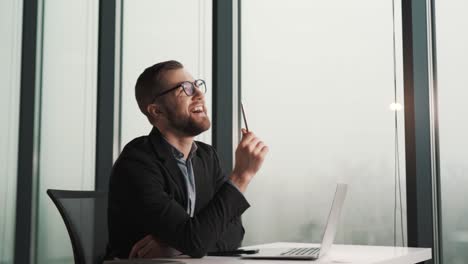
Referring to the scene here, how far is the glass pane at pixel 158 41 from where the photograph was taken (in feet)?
12.9

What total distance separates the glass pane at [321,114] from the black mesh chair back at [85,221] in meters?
1.38

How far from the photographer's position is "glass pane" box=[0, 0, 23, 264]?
4.24m

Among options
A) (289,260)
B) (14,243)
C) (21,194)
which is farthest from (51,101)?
(289,260)

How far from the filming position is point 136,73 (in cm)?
414

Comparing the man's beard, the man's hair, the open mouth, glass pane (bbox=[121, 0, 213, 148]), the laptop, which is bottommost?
the laptop

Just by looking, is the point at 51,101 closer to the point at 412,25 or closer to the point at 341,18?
the point at 341,18

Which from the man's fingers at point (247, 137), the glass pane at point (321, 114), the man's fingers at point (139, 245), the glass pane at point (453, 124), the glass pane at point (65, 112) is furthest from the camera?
the glass pane at point (65, 112)

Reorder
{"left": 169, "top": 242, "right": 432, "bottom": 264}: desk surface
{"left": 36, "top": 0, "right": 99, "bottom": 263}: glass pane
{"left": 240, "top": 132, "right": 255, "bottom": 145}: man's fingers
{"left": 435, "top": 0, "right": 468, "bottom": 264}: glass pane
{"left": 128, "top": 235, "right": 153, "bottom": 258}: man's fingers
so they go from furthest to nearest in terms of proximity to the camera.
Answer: {"left": 36, "top": 0, "right": 99, "bottom": 263}: glass pane < {"left": 435, "top": 0, "right": 468, "bottom": 264}: glass pane < {"left": 240, "top": 132, "right": 255, "bottom": 145}: man's fingers < {"left": 128, "top": 235, "right": 153, "bottom": 258}: man's fingers < {"left": 169, "top": 242, "right": 432, "bottom": 264}: desk surface

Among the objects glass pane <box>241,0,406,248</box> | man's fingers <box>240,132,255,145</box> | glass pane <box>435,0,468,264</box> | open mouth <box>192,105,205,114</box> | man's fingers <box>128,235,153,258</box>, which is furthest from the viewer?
glass pane <box>241,0,406,248</box>

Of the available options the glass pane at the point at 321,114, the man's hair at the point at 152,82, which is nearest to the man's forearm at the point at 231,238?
the man's hair at the point at 152,82

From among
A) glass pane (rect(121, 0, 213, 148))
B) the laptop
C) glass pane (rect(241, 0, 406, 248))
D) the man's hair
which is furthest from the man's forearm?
glass pane (rect(121, 0, 213, 148))

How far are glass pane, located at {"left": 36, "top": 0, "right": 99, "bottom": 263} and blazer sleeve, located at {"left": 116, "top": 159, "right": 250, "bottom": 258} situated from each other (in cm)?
244

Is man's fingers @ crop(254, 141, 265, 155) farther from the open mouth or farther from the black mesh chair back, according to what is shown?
the black mesh chair back

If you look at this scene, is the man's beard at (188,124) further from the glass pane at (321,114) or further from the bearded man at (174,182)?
the glass pane at (321,114)
